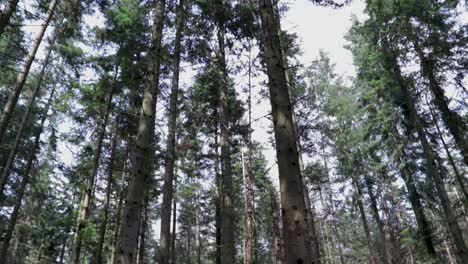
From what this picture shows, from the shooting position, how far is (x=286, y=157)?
301 centimetres

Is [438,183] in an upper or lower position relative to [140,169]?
upper

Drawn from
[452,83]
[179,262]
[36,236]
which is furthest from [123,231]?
[179,262]

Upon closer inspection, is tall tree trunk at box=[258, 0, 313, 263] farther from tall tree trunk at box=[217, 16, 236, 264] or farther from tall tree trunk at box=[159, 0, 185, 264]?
tall tree trunk at box=[159, 0, 185, 264]

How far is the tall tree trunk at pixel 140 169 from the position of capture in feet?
13.3

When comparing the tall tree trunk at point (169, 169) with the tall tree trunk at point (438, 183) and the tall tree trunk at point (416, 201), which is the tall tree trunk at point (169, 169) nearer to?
the tall tree trunk at point (438, 183)

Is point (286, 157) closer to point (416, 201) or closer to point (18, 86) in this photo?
point (18, 86)

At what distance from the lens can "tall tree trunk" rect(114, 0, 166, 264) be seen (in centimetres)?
Result: 406

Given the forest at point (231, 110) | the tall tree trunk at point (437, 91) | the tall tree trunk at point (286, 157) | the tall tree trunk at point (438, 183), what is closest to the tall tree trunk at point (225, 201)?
the forest at point (231, 110)

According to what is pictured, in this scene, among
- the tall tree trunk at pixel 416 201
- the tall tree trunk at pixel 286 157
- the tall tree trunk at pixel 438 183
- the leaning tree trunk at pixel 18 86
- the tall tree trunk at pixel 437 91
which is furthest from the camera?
the tall tree trunk at pixel 416 201

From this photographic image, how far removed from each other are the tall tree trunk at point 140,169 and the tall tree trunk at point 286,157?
8.42ft

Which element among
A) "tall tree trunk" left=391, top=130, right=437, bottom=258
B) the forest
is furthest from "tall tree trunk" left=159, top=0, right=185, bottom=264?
"tall tree trunk" left=391, top=130, right=437, bottom=258

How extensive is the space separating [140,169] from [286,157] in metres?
2.75

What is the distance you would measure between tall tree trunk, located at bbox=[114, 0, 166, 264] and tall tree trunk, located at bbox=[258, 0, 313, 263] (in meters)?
2.57

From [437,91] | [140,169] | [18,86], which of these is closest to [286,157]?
[140,169]
